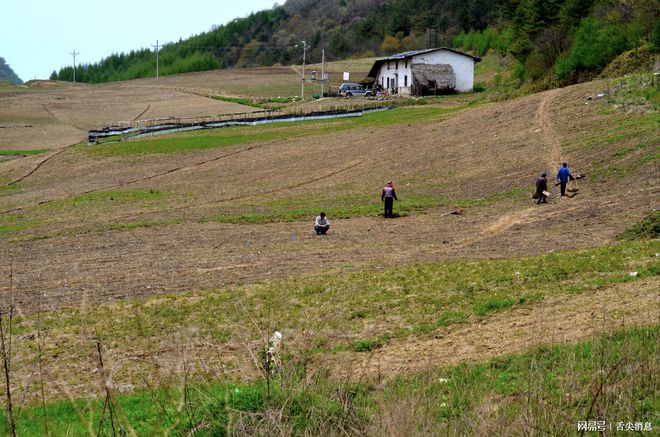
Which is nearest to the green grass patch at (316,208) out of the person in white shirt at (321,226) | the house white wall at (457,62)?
the person in white shirt at (321,226)

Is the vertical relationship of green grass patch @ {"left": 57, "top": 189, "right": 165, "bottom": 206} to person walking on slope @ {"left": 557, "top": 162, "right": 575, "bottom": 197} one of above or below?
below

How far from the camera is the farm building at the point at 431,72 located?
8900 centimetres

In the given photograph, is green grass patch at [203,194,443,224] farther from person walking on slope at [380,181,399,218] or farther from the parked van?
the parked van

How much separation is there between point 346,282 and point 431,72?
72049 mm

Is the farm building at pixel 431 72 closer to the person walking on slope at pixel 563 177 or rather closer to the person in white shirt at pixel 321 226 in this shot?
the person walking on slope at pixel 563 177

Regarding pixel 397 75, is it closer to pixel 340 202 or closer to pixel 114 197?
pixel 114 197

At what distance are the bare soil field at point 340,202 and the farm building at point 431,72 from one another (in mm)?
22666

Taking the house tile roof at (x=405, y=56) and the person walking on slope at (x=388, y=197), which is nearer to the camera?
the person walking on slope at (x=388, y=197)

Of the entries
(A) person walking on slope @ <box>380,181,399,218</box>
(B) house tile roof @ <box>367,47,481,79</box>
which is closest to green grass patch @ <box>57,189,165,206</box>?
(A) person walking on slope @ <box>380,181,399,218</box>

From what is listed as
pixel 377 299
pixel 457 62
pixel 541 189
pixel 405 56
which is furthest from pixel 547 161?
pixel 457 62

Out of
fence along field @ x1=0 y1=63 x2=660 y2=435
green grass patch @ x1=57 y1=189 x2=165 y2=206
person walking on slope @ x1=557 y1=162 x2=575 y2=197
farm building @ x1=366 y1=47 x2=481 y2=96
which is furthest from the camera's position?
farm building @ x1=366 y1=47 x2=481 y2=96

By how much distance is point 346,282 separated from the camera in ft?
67.5

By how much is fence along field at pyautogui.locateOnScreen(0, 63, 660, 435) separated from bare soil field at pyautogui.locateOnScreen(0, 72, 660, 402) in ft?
0.50

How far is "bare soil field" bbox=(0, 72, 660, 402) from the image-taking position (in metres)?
20.6
